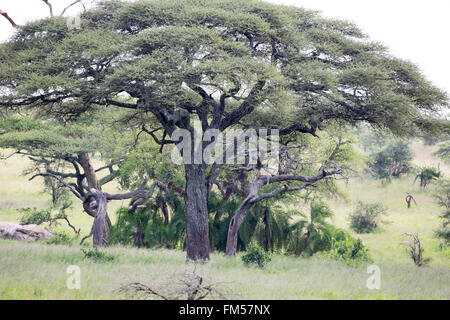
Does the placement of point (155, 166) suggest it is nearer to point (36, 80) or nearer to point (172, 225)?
point (172, 225)

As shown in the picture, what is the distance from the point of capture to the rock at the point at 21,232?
26.1 meters

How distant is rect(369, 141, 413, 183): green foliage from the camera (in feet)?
162

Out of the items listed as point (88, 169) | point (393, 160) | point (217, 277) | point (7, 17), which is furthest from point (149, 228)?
point (393, 160)

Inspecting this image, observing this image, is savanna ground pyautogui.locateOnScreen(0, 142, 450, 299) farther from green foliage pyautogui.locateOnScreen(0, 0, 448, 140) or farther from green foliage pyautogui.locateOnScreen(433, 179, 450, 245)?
green foliage pyautogui.locateOnScreen(433, 179, 450, 245)

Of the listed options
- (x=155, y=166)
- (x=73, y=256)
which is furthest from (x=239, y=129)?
(x=73, y=256)

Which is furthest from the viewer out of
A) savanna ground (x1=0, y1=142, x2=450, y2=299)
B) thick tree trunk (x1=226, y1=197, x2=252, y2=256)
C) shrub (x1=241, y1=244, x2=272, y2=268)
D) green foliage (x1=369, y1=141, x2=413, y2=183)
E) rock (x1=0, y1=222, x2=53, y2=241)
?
green foliage (x1=369, y1=141, x2=413, y2=183)

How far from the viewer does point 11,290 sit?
9.41m

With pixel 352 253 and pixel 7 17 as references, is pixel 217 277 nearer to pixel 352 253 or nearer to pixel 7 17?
pixel 352 253

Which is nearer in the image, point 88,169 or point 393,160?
point 88,169

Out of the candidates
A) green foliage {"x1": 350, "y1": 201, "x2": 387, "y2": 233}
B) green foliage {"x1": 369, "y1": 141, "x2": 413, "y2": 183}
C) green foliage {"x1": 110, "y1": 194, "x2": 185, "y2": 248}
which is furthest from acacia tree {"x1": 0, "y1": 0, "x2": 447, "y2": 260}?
green foliage {"x1": 369, "y1": 141, "x2": 413, "y2": 183}

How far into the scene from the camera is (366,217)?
38344mm

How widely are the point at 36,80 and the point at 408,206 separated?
37.4 meters

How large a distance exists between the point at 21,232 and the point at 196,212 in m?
15.5

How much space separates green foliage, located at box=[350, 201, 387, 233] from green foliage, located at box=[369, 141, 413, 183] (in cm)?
1147
